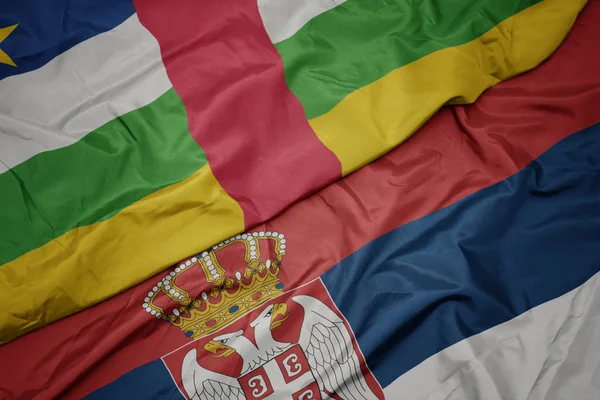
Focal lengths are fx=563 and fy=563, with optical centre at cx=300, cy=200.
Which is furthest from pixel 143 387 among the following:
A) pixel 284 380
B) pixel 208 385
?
pixel 284 380

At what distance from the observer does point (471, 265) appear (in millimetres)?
937

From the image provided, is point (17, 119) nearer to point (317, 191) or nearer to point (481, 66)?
point (317, 191)

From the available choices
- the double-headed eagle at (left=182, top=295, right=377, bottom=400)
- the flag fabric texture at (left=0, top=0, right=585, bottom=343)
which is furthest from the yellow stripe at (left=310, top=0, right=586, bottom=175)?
the double-headed eagle at (left=182, top=295, right=377, bottom=400)

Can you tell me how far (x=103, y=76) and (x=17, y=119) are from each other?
172mm

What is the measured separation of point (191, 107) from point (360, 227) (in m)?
0.38

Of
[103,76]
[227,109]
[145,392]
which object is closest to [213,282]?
[145,392]

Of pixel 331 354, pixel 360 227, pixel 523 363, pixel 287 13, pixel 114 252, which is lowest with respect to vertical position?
pixel 523 363

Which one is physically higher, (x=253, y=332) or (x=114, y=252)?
(x=114, y=252)

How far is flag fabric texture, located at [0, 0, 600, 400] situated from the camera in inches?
34.1

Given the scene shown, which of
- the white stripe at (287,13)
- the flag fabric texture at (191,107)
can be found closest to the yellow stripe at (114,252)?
the flag fabric texture at (191,107)

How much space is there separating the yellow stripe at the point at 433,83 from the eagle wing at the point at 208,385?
40cm

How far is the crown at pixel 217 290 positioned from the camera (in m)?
0.89

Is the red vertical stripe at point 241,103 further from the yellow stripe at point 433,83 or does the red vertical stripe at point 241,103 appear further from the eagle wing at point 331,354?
the eagle wing at point 331,354

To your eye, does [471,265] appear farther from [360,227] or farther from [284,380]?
[284,380]
